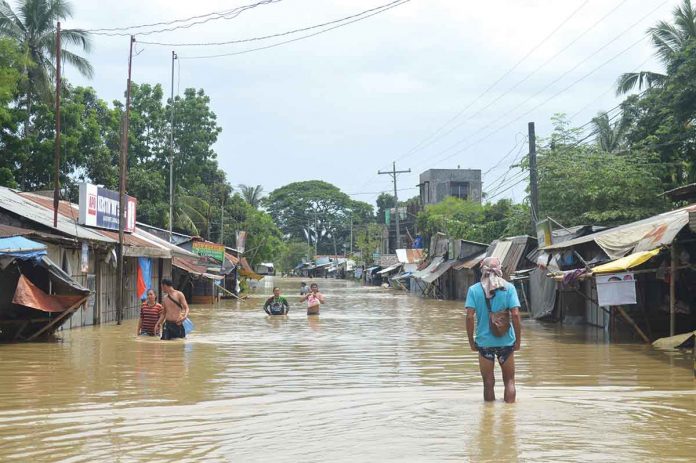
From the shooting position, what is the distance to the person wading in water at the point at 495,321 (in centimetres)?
897

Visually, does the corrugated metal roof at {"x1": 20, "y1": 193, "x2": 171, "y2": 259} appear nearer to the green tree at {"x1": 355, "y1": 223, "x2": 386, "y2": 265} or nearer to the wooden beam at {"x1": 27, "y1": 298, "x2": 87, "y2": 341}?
the wooden beam at {"x1": 27, "y1": 298, "x2": 87, "y2": 341}

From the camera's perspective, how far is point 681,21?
120 feet

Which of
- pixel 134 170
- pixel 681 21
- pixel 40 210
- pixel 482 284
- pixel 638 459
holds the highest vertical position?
pixel 681 21

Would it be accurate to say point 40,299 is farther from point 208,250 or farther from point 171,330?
point 208,250

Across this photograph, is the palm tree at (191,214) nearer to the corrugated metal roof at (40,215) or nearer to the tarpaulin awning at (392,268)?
the tarpaulin awning at (392,268)

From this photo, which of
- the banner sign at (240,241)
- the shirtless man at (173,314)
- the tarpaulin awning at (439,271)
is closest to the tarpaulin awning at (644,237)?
the shirtless man at (173,314)

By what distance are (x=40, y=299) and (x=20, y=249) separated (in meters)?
1.41

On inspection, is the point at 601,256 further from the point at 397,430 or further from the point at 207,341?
the point at 397,430

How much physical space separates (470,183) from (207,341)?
229 ft

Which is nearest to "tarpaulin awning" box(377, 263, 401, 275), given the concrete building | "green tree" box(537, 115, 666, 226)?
the concrete building

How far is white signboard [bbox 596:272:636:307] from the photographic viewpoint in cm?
1681

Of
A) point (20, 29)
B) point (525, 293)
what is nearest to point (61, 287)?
Result: point (525, 293)

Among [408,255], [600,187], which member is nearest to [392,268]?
[408,255]

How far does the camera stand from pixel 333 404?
9.52m
